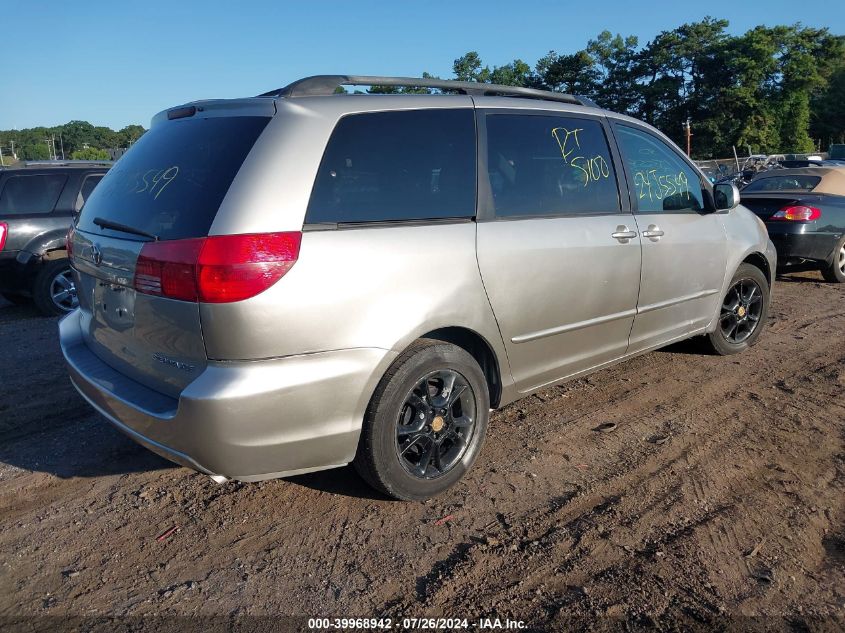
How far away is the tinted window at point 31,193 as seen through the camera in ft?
23.7

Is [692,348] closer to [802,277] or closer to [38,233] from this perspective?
[802,277]

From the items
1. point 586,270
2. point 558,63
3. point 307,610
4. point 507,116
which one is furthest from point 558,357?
point 558,63

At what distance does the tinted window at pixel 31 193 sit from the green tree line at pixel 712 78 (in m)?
52.8

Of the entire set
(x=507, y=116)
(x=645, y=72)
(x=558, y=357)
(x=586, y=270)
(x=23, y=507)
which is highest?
(x=645, y=72)

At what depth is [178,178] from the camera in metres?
2.87

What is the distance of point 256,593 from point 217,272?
1.25m

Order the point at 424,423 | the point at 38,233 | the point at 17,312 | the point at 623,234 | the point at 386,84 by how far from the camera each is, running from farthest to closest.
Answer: the point at 17,312 → the point at 38,233 → the point at 623,234 → the point at 386,84 → the point at 424,423

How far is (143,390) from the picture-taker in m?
2.87

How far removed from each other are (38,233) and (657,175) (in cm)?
642

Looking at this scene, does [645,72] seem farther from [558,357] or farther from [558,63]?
[558,357]

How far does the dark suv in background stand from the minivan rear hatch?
4.43 metres

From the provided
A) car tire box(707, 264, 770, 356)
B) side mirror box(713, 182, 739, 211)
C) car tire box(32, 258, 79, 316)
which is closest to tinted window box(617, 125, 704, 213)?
side mirror box(713, 182, 739, 211)

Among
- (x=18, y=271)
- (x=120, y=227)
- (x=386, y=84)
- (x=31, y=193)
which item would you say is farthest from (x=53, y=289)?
(x=386, y=84)

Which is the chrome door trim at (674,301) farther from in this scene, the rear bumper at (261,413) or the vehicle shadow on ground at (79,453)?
the vehicle shadow on ground at (79,453)
